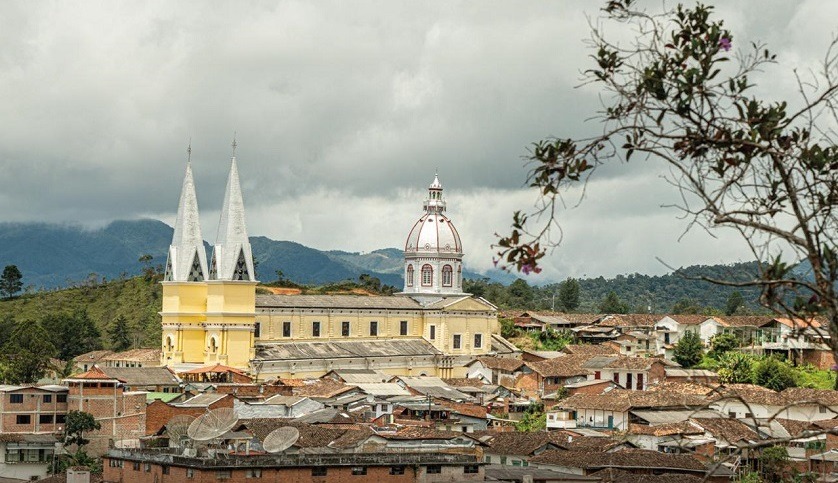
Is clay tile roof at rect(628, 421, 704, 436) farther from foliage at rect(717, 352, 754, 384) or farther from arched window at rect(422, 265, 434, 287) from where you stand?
arched window at rect(422, 265, 434, 287)

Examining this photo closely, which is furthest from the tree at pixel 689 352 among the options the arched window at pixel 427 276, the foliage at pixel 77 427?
the foliage at pixel 77 427

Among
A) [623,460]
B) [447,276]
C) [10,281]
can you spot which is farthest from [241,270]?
[10,281]

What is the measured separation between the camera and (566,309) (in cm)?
12331

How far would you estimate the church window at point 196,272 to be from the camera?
243ft

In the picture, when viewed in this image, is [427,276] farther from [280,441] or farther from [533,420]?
[280,441]

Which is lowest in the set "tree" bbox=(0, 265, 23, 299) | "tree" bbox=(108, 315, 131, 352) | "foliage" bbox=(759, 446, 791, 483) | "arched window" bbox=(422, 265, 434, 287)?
"foliage" bbox=(759, 446, 791, 483)

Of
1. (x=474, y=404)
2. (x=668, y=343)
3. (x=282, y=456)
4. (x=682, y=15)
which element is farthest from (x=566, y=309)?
(x=682, y=15)

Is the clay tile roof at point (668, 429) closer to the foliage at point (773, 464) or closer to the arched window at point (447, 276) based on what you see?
the foliage at point (773, 464)

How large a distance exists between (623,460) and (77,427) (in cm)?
2003

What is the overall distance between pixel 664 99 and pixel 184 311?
64.4 metres

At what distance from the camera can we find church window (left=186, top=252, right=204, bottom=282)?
74062 millimetres

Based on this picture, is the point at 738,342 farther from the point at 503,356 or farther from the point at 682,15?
the point at 682,15

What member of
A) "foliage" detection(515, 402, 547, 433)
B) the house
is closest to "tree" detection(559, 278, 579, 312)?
the house

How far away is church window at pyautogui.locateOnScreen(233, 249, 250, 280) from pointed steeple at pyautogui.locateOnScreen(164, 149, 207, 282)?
2.29m
